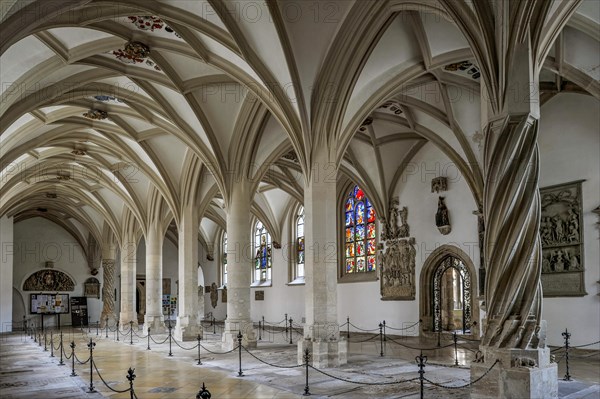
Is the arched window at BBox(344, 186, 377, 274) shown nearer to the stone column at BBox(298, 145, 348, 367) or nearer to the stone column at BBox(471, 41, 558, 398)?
the stone column at BBox(298, 145, 348, 367)

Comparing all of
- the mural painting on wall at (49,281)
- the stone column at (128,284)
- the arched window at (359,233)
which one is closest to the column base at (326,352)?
the arched window at (359,233)

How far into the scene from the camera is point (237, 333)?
15766mm

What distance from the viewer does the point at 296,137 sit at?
12.9 metres

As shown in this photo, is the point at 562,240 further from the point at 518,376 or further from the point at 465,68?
the point at 518,376

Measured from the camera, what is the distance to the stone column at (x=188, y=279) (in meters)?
19.3

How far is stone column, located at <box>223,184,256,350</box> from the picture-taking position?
16.0m

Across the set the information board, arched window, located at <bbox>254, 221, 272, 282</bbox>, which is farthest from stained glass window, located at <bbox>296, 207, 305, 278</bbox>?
the information board

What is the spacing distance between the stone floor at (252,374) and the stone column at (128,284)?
10767mm

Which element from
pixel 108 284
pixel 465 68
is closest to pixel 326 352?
pixel 465 68

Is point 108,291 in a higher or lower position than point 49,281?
lower

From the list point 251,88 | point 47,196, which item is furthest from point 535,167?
point 47,196

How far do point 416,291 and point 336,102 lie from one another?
393 inches

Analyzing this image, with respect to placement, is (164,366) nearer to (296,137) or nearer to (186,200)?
(296,137)

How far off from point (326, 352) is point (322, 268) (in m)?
1.80
